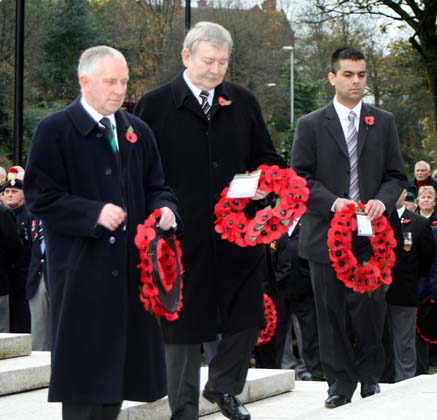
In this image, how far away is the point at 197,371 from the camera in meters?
6.08

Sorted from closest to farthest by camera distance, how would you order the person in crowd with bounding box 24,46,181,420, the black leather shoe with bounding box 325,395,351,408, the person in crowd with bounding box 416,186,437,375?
the person in crowd with bounding box 24,46,181,420 → the black leather shoe with bounding box 325,395,351,408 → the person in crowd with bounding box 416,186,437,375

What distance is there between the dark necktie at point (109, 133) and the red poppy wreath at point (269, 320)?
487 cm

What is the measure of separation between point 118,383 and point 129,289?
0.43 meters

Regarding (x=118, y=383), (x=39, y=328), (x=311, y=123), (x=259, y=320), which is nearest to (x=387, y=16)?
(x=39, y=328)

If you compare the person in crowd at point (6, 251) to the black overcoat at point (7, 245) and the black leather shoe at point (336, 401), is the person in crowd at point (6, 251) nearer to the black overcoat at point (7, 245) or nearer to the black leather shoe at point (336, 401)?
the black overcoat at point (7, 245)

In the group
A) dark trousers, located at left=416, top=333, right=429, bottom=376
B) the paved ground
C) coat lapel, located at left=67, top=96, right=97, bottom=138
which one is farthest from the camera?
dark trousers, located at left=416, top=333, right=429, bottom=376

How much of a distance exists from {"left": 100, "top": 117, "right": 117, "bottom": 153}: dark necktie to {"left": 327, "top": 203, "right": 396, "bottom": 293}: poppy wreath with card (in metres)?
2.10

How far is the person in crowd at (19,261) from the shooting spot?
12.4 metres

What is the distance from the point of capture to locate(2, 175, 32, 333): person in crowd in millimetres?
12422

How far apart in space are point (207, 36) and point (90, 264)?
64.8 inches

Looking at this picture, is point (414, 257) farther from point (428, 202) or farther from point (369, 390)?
point (369, 390)

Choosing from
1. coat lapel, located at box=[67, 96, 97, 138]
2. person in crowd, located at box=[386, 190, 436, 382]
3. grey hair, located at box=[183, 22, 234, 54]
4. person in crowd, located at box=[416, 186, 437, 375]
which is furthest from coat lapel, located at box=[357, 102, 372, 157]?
person in crowd, located at box=[416, 186, 437, 375]

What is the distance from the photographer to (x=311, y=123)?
7391 mm

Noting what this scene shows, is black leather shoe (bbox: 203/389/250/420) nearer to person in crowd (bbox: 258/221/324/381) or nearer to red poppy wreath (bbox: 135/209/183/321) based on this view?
red poppy wreath (bbox: 135/209/183/321)
